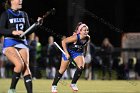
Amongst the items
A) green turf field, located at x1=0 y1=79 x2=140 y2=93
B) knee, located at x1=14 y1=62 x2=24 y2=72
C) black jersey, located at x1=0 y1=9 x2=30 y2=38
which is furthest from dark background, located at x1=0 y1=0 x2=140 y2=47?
knee, located at x1=14 y1=62 x2=24 y2=72

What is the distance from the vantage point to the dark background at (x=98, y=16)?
34.3 meters

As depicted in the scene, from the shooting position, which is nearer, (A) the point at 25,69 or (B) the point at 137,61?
(A) the point at 25,69

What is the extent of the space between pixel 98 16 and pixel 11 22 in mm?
24136

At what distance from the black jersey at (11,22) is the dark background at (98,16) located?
72.9 ft

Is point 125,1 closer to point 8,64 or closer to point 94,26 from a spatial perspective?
point 94,26

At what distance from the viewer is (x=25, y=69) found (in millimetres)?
11414

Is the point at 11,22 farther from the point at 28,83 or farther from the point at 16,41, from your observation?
the point at 28,83

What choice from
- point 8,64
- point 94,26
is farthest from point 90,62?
point 94,26

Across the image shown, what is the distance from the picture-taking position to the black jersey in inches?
440

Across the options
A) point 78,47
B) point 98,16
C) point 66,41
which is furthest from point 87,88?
point 98,16

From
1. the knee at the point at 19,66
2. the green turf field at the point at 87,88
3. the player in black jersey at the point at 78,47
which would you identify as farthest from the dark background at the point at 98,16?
the knee at the point at 19,66

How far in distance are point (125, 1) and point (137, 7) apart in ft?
2.78

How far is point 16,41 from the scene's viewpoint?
450 inches

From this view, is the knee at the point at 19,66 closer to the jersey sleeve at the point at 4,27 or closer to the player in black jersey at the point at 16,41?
the player in black jersey at the point at 16,41
